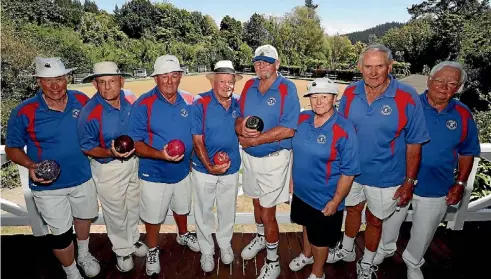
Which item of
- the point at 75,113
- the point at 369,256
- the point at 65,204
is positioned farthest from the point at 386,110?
the point at 65,204

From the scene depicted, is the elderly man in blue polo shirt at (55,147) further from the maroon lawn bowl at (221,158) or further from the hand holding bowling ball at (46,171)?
the maroon lawn bowl at (221,158)

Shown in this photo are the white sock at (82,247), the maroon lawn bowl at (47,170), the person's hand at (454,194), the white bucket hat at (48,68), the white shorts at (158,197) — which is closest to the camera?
the maroon lawn bowl at (47,170)

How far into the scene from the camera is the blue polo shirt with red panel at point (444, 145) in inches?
115

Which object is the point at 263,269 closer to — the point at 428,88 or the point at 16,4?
the point at 428,88

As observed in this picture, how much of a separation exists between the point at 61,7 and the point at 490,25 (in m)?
50.1

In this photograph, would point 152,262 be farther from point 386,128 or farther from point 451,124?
point 451,124

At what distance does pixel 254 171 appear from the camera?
3244 mm

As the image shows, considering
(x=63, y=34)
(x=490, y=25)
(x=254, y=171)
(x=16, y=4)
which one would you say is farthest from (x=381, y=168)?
(x=16, y=4)

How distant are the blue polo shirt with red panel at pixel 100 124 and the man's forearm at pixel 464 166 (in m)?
2.98

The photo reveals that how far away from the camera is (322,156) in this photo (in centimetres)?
269

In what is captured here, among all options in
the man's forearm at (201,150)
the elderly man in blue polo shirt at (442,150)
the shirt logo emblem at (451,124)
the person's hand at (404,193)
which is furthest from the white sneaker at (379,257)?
the man's forearm at (201,150)

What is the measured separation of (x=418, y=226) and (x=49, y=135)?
3346 mm

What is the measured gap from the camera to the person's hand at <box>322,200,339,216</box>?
2732 mm

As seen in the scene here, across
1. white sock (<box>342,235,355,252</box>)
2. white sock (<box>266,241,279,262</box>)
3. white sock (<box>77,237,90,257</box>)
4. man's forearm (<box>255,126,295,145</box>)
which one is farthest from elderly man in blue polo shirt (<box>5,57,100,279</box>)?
white sock (<box>342,235,355,252</box>)
